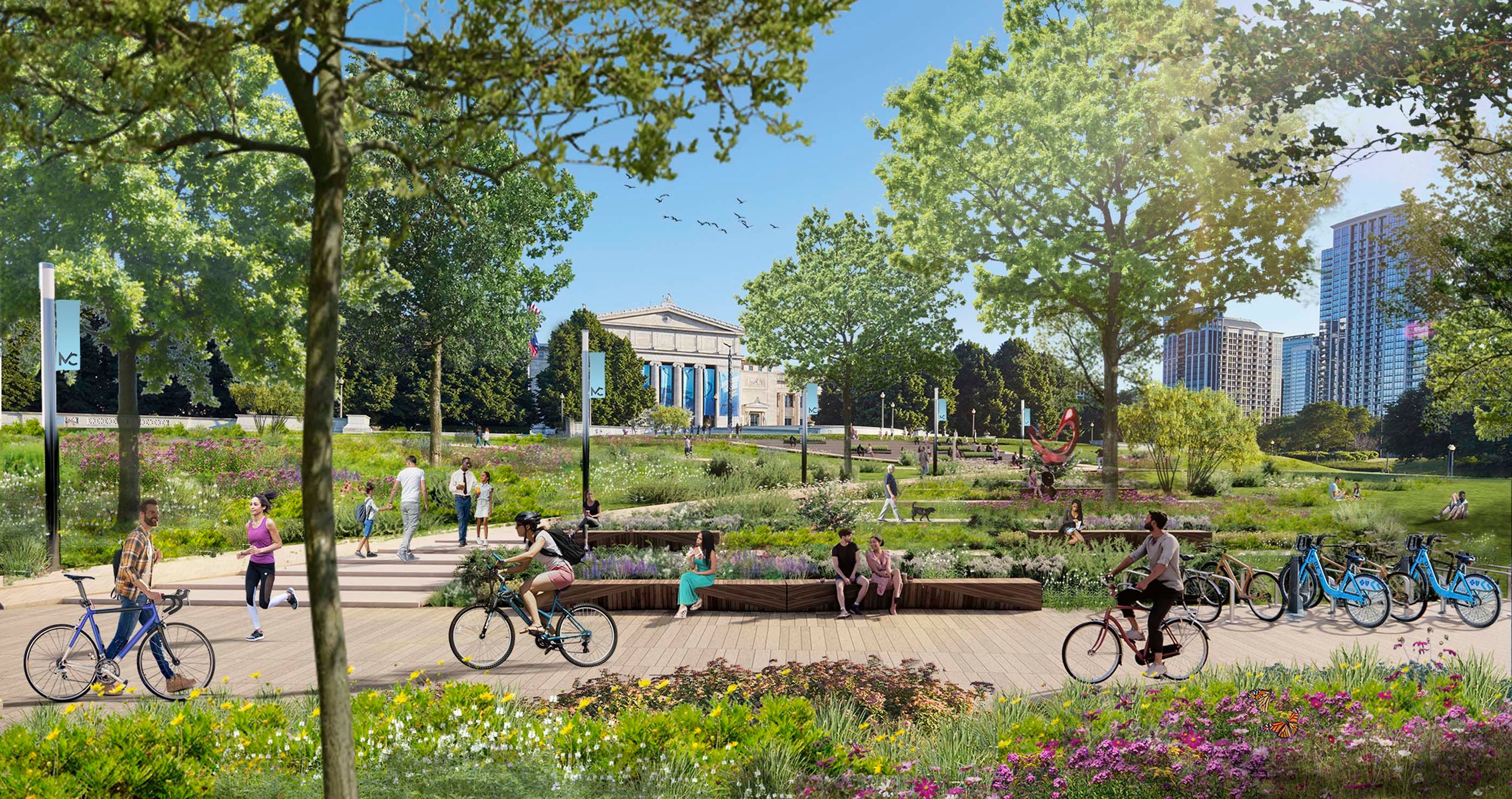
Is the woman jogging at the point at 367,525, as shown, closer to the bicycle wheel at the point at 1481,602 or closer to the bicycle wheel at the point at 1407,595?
the bicycle wheel at the point at 1407,595

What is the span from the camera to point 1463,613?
11.6m

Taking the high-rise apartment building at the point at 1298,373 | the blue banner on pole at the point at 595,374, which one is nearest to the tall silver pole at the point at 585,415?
the blue banner on pole at the point at 595,374

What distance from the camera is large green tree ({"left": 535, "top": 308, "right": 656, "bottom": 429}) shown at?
75125 mm

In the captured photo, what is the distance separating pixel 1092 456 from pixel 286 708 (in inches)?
2306

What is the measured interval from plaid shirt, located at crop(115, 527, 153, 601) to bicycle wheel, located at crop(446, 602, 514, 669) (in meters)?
2.90

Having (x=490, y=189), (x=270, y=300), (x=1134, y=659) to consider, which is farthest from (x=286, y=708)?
(x=490, y=189)

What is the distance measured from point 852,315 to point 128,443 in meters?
27.1

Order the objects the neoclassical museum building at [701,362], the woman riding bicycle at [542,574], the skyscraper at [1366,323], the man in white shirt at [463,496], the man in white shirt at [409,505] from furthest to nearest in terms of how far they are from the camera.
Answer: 1. the neoclassical museum building at [701,362]
2. the skyscraper at [1366,323]
3. the man in white shirt at [463,496]
4. the man in white shirt at [409,505]
5. the woman riding bicycle at [542,574]

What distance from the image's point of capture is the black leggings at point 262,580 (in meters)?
10.6

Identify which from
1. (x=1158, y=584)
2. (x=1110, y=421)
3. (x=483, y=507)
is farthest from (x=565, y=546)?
(x=1110, y=421)

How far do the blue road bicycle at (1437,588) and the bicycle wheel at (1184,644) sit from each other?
161 inches

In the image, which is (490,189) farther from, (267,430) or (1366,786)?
(1366,786)

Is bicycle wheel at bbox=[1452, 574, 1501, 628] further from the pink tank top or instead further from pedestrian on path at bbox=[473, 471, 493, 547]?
pedestrian on path at bbox=[473, 471, 493, 547]

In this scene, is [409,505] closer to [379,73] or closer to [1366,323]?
[379,73]
